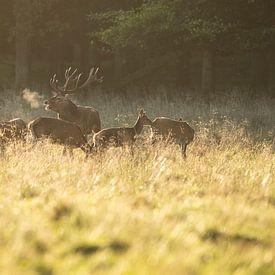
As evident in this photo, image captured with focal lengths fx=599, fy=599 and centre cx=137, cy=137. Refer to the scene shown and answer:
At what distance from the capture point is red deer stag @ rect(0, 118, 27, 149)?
10.8 meters

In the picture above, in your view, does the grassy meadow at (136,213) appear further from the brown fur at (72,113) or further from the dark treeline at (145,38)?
the dark treeline at (145,38)

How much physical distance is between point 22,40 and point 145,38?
771 centimetres

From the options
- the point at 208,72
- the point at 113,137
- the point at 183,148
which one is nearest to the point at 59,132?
the point at 113,137

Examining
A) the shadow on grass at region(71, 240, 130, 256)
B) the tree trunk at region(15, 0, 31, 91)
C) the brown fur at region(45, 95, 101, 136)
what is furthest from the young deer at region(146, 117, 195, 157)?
the tree trunk at region(15, 0, 31, 91)

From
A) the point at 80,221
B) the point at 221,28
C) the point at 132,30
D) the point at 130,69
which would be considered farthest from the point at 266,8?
the point at 80,221

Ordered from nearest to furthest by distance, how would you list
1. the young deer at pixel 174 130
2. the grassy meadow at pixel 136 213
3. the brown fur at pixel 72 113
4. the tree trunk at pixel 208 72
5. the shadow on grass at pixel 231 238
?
the grassy meadow at pixel 136 213
the shadow on grass at pixel 231 238
the young deer at pixel 174 130
the brown fur at pixel 72 113
the tree trunk at pixel 208 72

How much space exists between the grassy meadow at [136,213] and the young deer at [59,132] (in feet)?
3.03

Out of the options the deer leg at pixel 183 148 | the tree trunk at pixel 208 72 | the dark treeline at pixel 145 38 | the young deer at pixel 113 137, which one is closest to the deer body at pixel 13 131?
the young deer at pixel 113 137

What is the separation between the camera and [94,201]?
6.44 m

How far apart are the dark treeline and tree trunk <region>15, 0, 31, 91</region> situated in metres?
0.04

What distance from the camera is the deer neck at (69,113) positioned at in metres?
13.8

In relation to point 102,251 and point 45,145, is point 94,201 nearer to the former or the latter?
point 102,251

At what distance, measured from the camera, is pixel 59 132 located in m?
11.1

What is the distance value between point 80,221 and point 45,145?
4.42 metres
